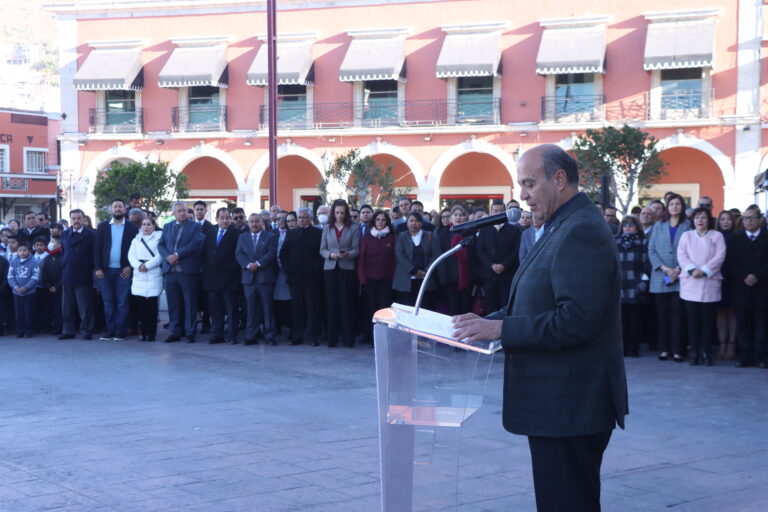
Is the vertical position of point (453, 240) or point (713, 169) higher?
point (713, 169)

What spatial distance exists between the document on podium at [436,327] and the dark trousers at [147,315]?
10212mm

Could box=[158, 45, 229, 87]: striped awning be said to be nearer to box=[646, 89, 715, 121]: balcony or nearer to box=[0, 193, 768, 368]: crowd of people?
box=[646, 89, 715, 121]: balcony

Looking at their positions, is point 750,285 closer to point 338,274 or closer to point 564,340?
point 338,274

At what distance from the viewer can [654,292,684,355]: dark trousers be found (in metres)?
11.4

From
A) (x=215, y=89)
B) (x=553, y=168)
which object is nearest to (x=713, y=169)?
(x=215, y=89)

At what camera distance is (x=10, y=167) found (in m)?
51.5

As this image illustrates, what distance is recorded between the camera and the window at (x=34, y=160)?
5253 centimetres

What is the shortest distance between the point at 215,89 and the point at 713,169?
17.2m

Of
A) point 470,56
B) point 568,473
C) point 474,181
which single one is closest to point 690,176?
point 474,181

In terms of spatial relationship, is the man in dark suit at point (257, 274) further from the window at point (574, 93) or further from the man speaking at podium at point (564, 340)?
the window at point (574, 93)

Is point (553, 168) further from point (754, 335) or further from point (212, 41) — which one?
point (212, 41)

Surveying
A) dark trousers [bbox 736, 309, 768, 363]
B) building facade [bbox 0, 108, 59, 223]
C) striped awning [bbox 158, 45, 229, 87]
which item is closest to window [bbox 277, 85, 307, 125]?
striped awning [bbox 158, 45, 229, 87]

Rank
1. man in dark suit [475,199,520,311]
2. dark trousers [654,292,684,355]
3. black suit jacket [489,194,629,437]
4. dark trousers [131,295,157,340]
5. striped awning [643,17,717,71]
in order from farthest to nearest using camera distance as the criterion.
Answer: striped awning [643,17,717,71] < dark trousers [131,295,157,340] < man in dark suit [475,199,520,311] < dark trousers [654,292,684,355] < black suit jacket [489,194,629,437]

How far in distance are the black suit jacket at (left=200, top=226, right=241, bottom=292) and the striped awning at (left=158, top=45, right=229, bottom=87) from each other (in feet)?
64.9
